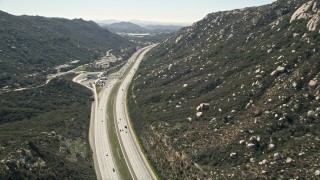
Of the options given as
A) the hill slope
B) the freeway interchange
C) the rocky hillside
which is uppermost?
the rocky hillside

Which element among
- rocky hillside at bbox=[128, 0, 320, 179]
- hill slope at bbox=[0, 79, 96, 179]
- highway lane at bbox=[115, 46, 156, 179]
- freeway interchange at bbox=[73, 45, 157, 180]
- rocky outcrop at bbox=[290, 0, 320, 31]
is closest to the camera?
rocky hillside at bbox=[128, 0, 320, 179]

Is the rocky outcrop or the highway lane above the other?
the rocky outcrop

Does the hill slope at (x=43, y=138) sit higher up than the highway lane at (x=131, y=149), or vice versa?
the hill slope at (x=43, y=138)

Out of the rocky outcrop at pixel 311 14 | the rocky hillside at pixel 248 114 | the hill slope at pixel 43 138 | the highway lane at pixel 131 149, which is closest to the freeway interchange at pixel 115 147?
the highway lane at pixel 131 149

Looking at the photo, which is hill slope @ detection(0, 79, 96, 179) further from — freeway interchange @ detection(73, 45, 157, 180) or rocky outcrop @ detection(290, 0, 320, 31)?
rocky outcrop @ detection(290, 0, 320, 31)

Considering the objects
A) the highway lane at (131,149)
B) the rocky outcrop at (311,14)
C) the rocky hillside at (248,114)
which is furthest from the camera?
the rocky outcrop at (311,14)

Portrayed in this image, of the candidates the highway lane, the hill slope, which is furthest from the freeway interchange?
the hill slope

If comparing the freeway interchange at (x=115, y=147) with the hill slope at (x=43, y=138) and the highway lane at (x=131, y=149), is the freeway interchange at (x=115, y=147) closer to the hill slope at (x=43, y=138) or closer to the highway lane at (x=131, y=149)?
the highway lane at (x=131, y=149)
